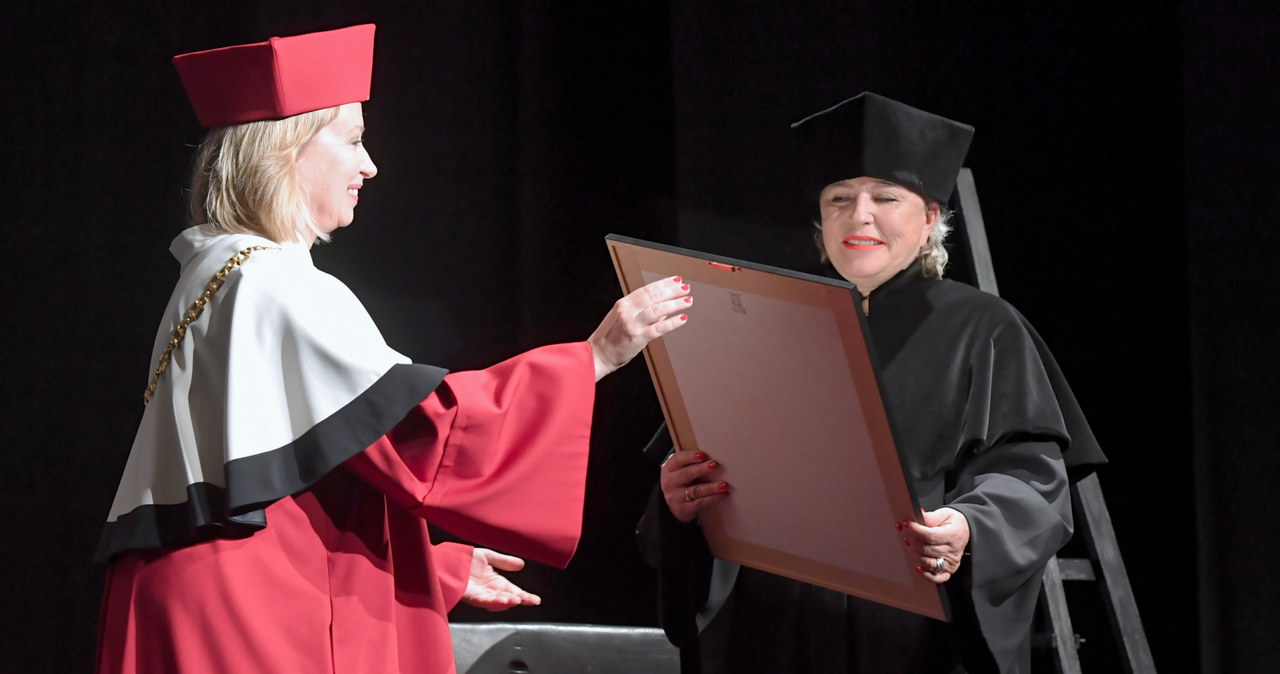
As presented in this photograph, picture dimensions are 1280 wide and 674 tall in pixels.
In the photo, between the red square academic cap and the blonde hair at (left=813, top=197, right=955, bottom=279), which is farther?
the blonde hair at (left=813, top=197, right=955, bottom=279)

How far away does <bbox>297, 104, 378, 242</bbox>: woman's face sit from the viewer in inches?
71.3

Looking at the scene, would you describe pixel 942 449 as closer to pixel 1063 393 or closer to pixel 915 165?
pixel 1063 393

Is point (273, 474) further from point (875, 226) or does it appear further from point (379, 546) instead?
point (875, 226)

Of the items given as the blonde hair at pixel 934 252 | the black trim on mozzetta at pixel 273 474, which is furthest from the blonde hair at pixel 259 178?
the blonde hair at pixel 934 252

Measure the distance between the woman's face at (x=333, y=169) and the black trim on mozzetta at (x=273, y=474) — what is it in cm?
35

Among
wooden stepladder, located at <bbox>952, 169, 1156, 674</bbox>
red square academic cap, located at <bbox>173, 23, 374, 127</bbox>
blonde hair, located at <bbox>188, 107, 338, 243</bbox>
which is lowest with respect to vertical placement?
wooden stepladder, located at <bbox>952, 169, 1156, 674</bbox>

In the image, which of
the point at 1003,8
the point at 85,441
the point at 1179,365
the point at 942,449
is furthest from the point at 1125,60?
the point at 85,441

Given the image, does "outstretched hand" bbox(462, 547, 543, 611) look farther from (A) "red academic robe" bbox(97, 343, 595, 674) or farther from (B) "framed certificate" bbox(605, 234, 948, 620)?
(B) "framed certificate" bbox(605, 234, 948, 620)

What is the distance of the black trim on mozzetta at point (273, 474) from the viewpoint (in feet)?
5.06

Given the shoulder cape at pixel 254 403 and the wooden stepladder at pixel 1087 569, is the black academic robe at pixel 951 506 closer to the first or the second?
the wooden stepladder at pixel 1087 569

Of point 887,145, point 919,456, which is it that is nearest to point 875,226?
point 887,145

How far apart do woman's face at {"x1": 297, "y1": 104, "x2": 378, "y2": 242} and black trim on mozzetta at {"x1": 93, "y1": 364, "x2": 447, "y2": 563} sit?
0.35 meters

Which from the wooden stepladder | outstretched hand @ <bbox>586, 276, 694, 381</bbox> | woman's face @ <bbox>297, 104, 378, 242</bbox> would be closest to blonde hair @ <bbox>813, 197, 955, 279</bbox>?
the wooden stepladder

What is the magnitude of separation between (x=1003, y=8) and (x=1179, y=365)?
1003mm
